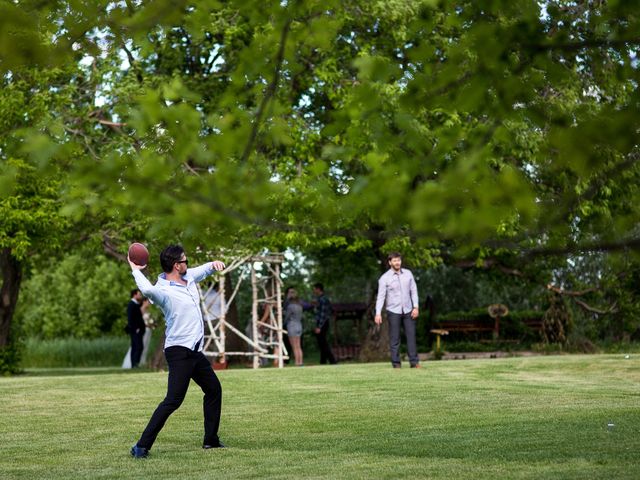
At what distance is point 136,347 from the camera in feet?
104

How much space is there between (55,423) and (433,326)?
24761 mm

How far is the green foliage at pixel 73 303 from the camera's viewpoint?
5547 centimetres

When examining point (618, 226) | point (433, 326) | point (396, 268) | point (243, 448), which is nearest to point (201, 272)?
point (243, 448)

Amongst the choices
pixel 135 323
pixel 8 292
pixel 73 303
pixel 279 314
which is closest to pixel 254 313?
pixel 279 314

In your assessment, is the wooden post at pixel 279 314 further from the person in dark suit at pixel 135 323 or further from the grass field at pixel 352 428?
the grass field at pixel 352 428

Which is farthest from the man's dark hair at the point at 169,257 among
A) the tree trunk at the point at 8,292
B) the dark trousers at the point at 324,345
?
the tree trunk at the point at 8,292

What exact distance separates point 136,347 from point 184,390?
22106 millimetres

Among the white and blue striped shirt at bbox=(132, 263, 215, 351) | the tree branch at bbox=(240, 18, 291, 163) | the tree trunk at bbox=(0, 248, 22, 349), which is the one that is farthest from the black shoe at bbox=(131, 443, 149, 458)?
the tree trunk at bbox=(0, 248, 22, 349)

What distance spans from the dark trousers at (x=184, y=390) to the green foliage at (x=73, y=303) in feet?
147

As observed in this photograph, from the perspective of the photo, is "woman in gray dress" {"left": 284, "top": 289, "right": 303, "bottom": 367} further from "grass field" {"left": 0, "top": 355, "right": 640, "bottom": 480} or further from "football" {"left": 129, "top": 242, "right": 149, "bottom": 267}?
"football" {"left": 129, "top": 242, "right": 149, "bottom": 267}

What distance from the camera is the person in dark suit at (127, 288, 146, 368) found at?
3075 cm

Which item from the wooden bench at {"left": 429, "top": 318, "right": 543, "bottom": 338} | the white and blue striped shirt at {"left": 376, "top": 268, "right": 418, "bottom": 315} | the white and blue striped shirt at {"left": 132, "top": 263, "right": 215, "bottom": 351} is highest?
the white and blue striped shirt at {"left": 376, "top": 268, "right": 418, "bottom": 315}

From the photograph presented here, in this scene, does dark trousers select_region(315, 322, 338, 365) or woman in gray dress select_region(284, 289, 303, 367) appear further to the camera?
dark trousers select_region(315, 322, 338, 365)

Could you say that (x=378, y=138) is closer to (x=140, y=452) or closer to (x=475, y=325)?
(x=140, y=452)
